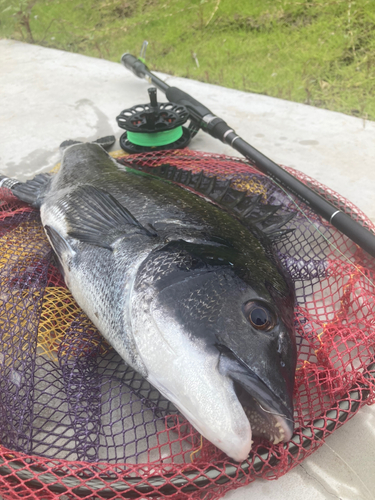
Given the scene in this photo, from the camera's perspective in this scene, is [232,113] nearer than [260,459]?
No

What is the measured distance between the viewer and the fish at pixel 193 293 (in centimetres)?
126

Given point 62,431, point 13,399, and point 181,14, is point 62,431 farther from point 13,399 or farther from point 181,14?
point 181,14

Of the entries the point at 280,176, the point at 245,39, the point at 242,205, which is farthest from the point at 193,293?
the point at 245,39

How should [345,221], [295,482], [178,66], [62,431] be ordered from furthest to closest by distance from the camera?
[178,66]
[345,221]
[62,431]
[295,482]

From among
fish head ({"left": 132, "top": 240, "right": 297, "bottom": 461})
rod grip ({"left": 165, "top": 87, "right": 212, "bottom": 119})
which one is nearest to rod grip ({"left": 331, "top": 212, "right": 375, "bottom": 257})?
fish head ({"left": 132, "top": 240, "right": 297, "bottom": 461})

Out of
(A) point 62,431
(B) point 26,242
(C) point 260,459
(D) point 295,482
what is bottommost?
(D) point 295,482

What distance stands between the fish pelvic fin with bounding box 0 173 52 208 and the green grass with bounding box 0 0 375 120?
136 inches

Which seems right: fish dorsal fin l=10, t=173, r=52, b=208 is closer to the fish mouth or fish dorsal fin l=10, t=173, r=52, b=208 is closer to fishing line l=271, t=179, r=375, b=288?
fishing line l=271, t=179, r=375, b=288

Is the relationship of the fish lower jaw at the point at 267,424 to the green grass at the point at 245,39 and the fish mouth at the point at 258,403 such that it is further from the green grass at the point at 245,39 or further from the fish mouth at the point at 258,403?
the green grass at the point at 245,39

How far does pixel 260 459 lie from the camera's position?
136cm

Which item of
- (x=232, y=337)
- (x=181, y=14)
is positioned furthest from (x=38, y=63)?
(x=232, y=337)

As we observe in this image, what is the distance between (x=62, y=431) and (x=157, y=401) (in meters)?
0.41

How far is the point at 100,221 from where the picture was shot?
1949 mm

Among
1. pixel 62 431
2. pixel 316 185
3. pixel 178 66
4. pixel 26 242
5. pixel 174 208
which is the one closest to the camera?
pixel 62 431
